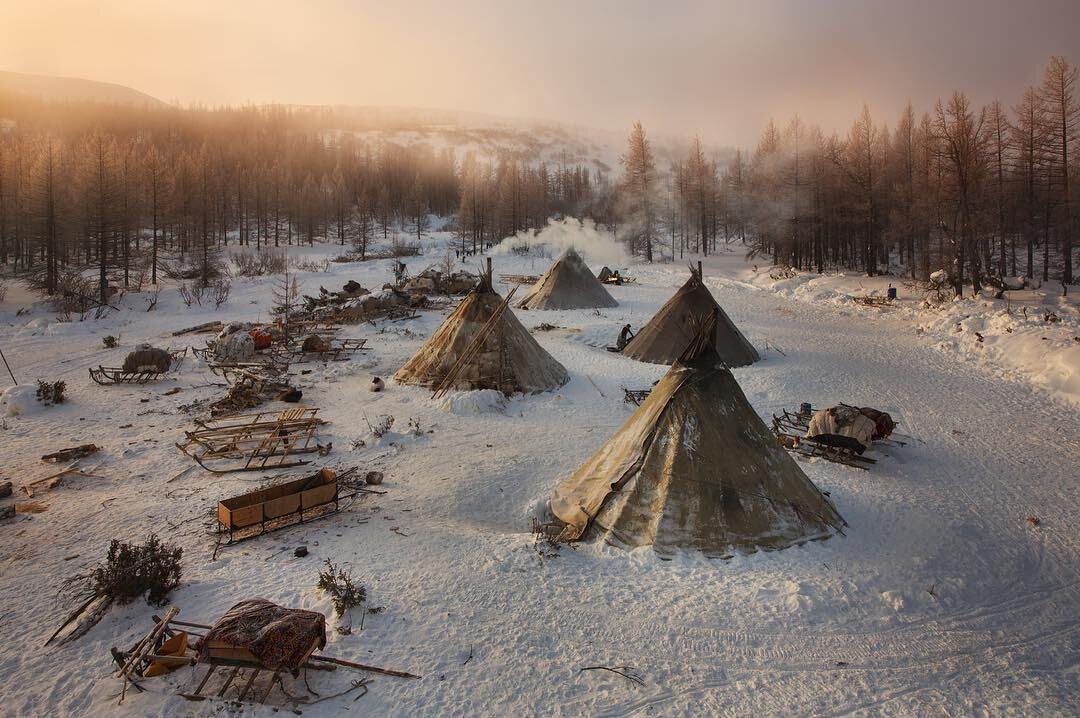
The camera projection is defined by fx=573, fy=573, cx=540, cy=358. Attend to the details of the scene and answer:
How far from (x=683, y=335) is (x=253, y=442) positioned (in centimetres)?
1275

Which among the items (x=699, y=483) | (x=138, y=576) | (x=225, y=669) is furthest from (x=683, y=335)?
(x=225, y=669)

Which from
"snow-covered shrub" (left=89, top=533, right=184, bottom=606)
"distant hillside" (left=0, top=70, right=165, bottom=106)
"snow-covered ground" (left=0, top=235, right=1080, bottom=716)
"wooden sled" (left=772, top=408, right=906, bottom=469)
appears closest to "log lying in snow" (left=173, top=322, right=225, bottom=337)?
"snow-covered ground" (left=0, top=235, right=1080, bottom=716)

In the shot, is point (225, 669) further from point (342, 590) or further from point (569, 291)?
point (569, 291)

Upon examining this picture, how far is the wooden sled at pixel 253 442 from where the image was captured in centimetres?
1026

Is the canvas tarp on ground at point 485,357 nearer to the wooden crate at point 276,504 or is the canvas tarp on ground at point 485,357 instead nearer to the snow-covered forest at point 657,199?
the wooden crate at point 276,504

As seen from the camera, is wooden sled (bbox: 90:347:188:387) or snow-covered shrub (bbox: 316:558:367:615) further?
wooden sled (bbox: 90:347:188:387)

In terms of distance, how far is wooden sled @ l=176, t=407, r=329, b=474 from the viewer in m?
10.3

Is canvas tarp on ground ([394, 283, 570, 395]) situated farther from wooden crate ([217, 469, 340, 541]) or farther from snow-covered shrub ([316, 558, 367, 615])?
snow-covered shrub ([316, 558, 367, 615])

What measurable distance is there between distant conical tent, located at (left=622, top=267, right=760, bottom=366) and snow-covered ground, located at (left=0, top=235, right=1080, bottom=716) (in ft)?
16.2

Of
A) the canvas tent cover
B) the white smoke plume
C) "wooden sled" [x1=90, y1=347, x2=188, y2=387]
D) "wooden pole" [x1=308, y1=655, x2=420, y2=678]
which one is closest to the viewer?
the canvas tent cover

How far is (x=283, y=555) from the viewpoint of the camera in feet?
23.2

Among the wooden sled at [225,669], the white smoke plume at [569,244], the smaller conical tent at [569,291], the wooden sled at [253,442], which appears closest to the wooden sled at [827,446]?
the wooden sled at [225,669]

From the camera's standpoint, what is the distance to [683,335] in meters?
18.5

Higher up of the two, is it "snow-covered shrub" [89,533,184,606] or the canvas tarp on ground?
the canvas tarp on ground
